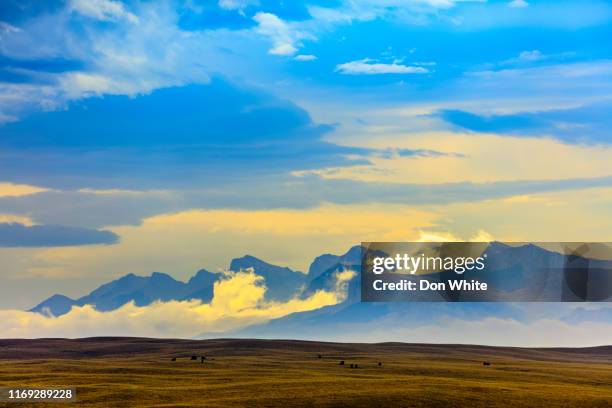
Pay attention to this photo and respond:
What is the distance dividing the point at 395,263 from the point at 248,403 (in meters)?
46.3

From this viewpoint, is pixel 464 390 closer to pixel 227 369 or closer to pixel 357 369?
pixel 357 369

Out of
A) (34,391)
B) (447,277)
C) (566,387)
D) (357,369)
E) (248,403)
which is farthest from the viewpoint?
(447,277)

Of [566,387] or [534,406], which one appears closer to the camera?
[534,406]

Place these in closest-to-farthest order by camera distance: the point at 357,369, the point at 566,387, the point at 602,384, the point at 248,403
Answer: the point at 248,403 < the point at 566,387 < the point at 602,384 < the point at 357,369

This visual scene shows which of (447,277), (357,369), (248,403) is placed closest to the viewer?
(248,403)

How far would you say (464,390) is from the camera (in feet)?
278

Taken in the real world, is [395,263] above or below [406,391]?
above

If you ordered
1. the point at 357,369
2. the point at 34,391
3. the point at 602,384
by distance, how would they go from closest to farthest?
the point at 34,391 < the point at 602,384 < the point at 357,369

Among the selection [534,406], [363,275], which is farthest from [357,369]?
[534,406]

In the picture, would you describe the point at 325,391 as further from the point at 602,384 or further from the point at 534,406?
the point at 602,384

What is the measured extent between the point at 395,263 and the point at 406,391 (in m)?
36.7

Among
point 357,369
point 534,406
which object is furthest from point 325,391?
point 357,369

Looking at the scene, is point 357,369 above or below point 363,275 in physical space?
below

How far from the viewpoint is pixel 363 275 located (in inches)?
4665
